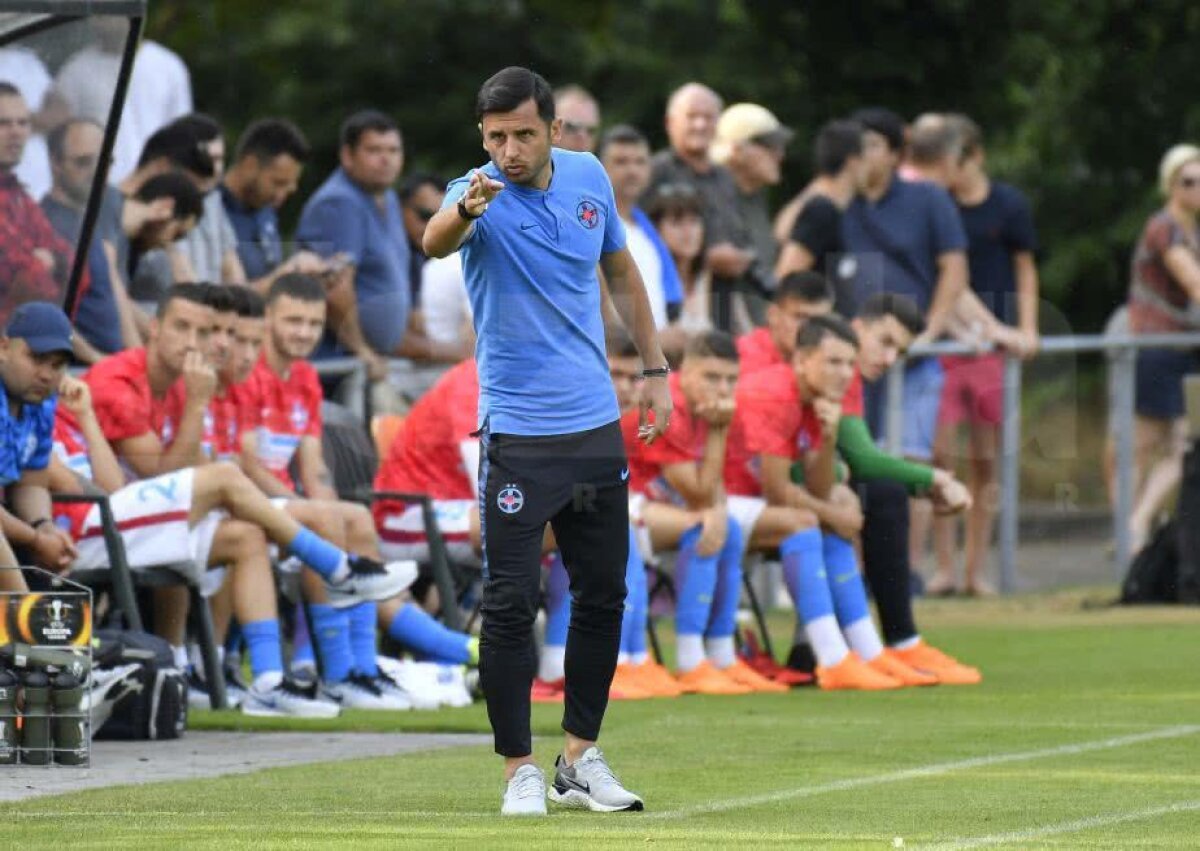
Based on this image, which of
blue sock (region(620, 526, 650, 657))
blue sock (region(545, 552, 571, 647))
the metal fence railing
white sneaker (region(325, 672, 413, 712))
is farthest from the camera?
the metal fence railing

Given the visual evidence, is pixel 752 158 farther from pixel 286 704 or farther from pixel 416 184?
pixel 286 704

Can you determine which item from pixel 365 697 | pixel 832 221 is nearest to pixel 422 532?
pixel 365 697

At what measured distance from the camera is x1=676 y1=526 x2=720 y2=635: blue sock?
13414 mm

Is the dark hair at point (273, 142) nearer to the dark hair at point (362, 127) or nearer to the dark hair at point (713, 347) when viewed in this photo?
the dark hair at point (362, 127)

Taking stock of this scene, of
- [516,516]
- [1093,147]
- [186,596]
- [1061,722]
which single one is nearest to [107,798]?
[516,516]

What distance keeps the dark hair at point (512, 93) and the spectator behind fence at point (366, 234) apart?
22.9 ft

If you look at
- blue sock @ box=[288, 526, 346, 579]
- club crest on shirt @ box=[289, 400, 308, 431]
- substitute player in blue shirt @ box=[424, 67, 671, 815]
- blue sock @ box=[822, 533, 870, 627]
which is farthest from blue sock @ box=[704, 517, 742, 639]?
substitute player in blue shirt @ box=[424, 67, 671, 815]

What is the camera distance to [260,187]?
14867 millimetres

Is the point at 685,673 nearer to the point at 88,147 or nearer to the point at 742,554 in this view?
the point at 742,554

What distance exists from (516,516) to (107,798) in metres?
1.62

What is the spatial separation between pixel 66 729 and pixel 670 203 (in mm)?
7196

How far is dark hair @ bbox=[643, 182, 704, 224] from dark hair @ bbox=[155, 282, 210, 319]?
4443 mm

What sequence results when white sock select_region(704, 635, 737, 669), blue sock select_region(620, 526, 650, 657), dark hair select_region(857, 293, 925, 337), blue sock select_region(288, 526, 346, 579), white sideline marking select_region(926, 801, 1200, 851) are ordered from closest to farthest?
white sideline marking select_region(926, 801, 1200, 851) < blue sock select_region(288, 526, 346, 579) < blue sock select_region(620, 526, 650, 657) < white sock select_region(704, 635, 737, 669) < dark hair select_region(857, 293, 925, 337)

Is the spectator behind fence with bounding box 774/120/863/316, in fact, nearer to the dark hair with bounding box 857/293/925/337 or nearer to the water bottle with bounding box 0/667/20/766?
the dark hair with bounding box 857/293/925/337
